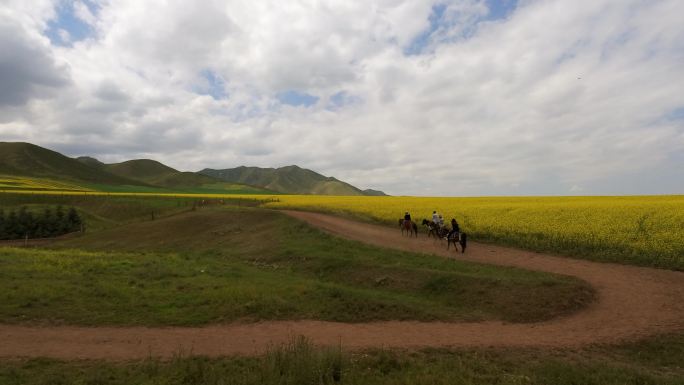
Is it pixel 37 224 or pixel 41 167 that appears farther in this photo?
pixel 41 167

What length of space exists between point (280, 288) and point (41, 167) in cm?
20831

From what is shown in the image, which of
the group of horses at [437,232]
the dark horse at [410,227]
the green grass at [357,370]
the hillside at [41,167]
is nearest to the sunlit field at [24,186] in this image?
the hillside at [41,167]

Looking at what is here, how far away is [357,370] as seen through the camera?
28.7 ft

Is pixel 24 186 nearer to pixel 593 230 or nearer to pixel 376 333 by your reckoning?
pixel 376 333

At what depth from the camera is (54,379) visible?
8.21m

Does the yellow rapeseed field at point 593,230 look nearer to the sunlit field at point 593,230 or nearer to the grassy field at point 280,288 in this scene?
the sunlit field at point 593,230

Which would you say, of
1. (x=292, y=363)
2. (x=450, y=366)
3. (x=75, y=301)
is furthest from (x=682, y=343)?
(x=75, y=301)

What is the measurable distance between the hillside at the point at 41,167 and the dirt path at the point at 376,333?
18712 centimetres

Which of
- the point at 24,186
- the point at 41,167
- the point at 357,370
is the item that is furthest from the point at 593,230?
the point at 41,167

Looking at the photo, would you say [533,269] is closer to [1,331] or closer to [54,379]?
[54,379]

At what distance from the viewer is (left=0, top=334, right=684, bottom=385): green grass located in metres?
8.06

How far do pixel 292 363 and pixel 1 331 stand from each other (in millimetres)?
8990

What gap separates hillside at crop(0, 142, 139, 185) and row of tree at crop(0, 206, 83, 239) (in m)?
145

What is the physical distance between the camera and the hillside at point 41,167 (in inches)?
6713
